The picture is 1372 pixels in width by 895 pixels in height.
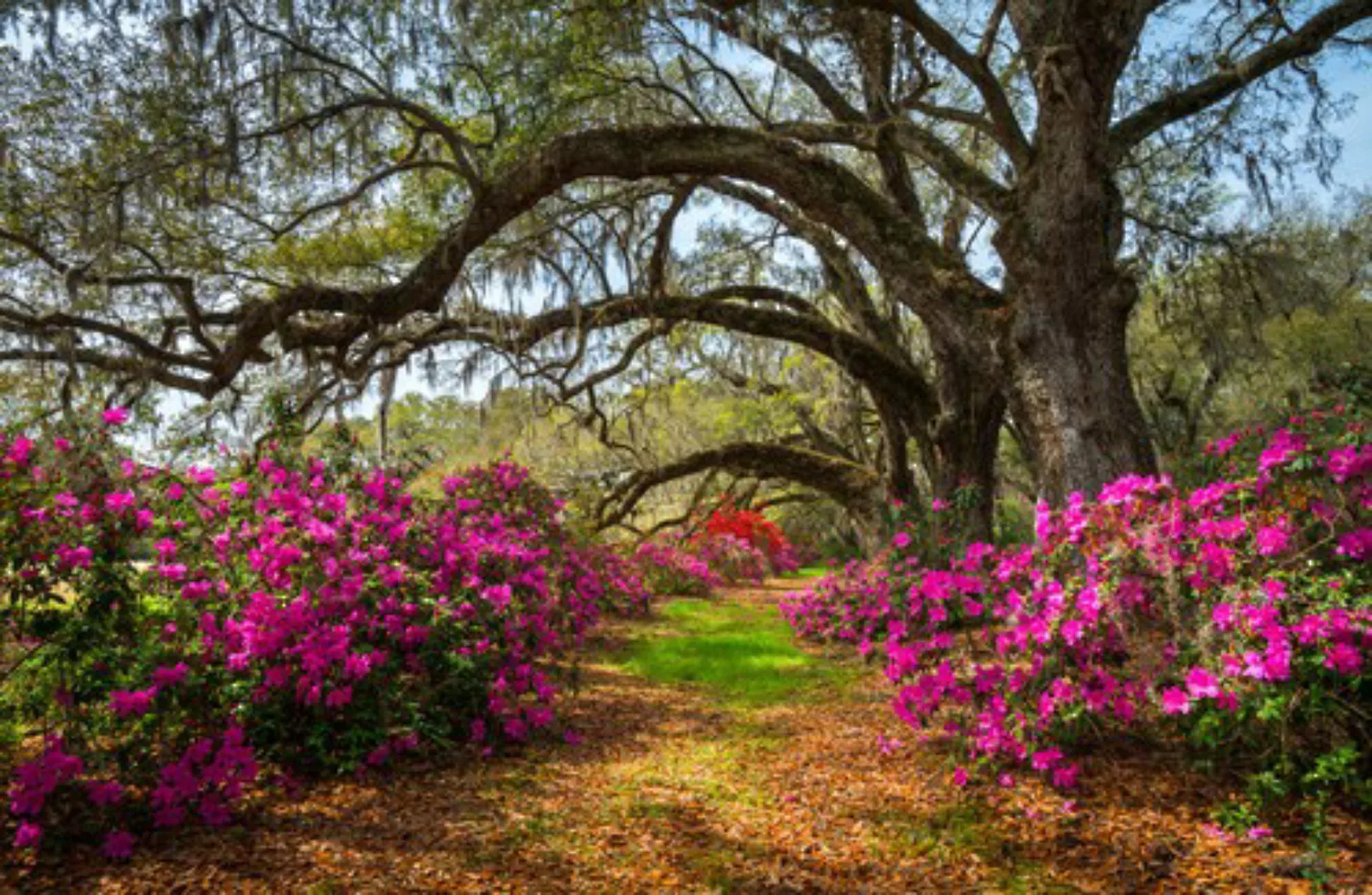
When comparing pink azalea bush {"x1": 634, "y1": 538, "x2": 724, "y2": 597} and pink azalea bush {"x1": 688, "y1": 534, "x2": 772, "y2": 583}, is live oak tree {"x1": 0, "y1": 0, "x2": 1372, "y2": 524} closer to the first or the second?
pink azalea bush {"x1": 634, "y1": 538, "x2": 724, "y2": 597}

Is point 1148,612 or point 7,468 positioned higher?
point 7,468

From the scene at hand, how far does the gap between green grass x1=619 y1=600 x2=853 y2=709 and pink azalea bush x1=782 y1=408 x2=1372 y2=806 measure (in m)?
1.97

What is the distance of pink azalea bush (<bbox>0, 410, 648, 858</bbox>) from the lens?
2744mm

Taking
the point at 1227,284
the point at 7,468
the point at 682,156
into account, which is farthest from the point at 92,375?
the point at 1227,284

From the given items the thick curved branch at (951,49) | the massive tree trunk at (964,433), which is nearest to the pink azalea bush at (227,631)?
the thick curved branch at (951,49)

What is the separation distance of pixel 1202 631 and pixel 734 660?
4.59m

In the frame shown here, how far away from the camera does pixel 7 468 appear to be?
9.18 ft

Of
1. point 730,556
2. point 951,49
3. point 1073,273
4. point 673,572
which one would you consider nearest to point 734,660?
point 1073,273

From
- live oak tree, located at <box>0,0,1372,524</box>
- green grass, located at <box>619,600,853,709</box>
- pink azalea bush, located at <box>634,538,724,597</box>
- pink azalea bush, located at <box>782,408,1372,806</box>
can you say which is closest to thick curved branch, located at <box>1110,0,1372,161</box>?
live oak tree, located at <box>0,0,1372,524</box>

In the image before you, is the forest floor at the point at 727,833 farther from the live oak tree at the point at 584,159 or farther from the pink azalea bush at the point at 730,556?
the pink azalea bush at the point at 730,556

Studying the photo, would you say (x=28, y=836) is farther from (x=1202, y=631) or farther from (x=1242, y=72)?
(x=1242, y=72)

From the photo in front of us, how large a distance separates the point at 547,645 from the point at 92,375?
5.40 m

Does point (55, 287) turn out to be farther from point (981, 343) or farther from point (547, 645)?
point (981, 343)

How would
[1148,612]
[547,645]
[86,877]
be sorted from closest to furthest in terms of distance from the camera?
[86,877]
[1148,612]
[547,645]
